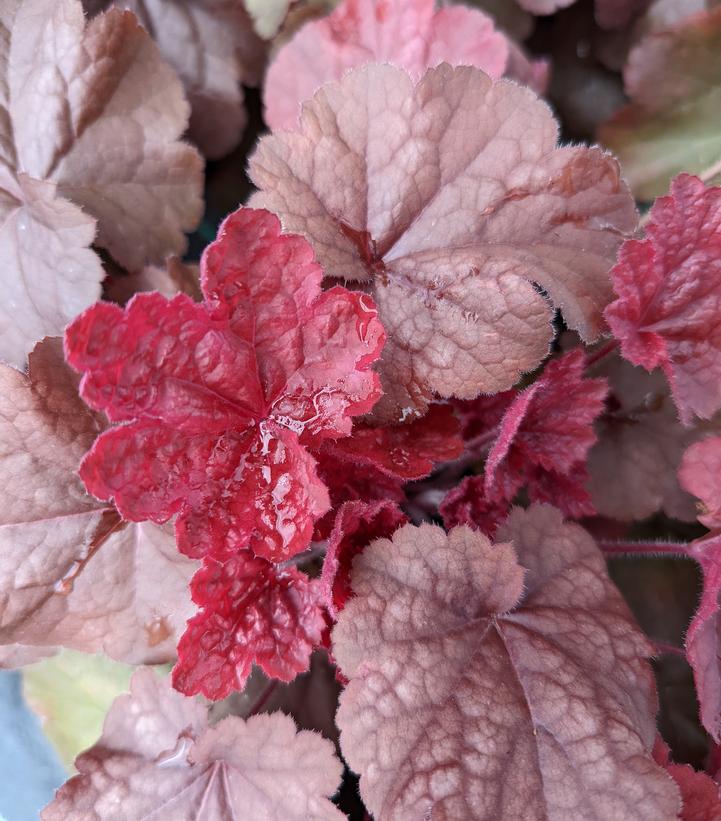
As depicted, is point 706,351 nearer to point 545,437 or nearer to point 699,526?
point 545,437

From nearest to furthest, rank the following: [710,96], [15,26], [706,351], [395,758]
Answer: [395,758]
[706,351]
[15,26]
[710,96]

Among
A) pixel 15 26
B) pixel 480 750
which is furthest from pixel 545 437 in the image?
pixel 15 26

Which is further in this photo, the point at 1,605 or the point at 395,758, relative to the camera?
the point at 1,605

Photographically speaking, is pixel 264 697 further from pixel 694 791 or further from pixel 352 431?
pixel 694 791

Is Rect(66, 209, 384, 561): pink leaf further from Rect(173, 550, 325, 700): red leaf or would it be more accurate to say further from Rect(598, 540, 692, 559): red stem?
Rect(598, 540, 692, 559): red stem

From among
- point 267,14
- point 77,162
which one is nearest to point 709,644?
point 77,162

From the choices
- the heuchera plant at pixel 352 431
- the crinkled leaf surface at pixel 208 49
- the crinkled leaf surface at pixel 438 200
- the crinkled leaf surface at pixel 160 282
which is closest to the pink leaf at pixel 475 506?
the heuchera plant at pixel 352 431
